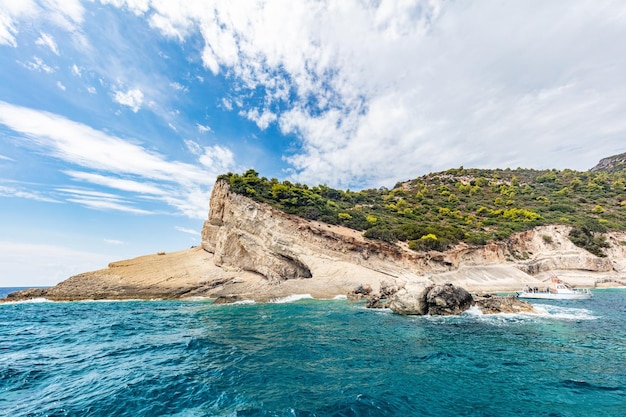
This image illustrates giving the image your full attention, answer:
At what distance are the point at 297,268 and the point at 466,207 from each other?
161 feet

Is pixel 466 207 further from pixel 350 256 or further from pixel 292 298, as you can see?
pixel 292 298

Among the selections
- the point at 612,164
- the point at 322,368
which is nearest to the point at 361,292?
the point at 322,368

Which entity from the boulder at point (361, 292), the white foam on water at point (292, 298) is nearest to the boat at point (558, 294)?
the boulder at point (361, 292)

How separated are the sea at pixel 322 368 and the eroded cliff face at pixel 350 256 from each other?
732 inches

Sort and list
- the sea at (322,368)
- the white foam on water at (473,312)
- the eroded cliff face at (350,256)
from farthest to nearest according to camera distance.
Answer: the eroded cliff face at (350,256), the white foam on water at (473,312), the sea at (322,368)

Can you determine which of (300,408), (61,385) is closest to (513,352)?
(300,408)

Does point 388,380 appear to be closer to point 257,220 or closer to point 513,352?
point 513,352

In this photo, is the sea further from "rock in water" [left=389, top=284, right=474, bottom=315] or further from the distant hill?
the distant hill

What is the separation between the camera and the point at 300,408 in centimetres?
707

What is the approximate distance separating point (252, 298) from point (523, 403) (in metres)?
26.5

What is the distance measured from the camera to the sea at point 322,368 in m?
7.25

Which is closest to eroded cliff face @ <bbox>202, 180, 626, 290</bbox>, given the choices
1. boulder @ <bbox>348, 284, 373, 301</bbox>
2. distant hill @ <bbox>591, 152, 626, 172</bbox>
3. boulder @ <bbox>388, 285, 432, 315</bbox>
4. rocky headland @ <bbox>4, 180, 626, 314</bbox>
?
rocky headland @ <bbox>4, 180, 626, 314</bbox>

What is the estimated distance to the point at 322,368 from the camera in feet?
32.8

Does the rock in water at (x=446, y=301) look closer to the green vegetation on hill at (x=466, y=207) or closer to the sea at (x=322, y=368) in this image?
the sea at (x=322, y=368)
